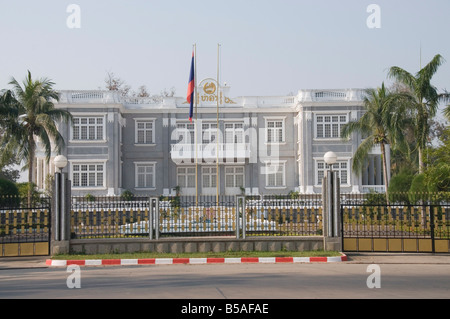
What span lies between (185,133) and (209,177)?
11.4ft

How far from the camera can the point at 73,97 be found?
36125 millimetres

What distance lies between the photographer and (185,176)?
126ft

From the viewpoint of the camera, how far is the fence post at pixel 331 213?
15000 mm

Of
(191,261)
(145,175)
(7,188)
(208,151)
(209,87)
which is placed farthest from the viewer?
(145,175)

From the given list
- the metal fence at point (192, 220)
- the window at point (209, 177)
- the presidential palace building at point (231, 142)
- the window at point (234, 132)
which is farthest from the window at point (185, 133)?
the metal fence at point (192, 220)

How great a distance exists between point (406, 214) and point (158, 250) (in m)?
7.11

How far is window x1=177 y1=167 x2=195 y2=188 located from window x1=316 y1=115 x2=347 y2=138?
9.04m

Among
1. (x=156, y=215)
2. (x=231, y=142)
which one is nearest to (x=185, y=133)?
(x=231, y=142)

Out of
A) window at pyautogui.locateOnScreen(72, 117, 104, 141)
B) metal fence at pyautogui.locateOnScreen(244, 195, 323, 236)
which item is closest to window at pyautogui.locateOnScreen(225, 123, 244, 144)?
window at pyautogui.locateOnScreen(72, 117, 104, 141)

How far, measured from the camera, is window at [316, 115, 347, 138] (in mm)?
36406

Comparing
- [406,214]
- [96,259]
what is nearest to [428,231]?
[406,214]

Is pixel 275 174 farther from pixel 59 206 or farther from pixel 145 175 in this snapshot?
pixel 59 206
